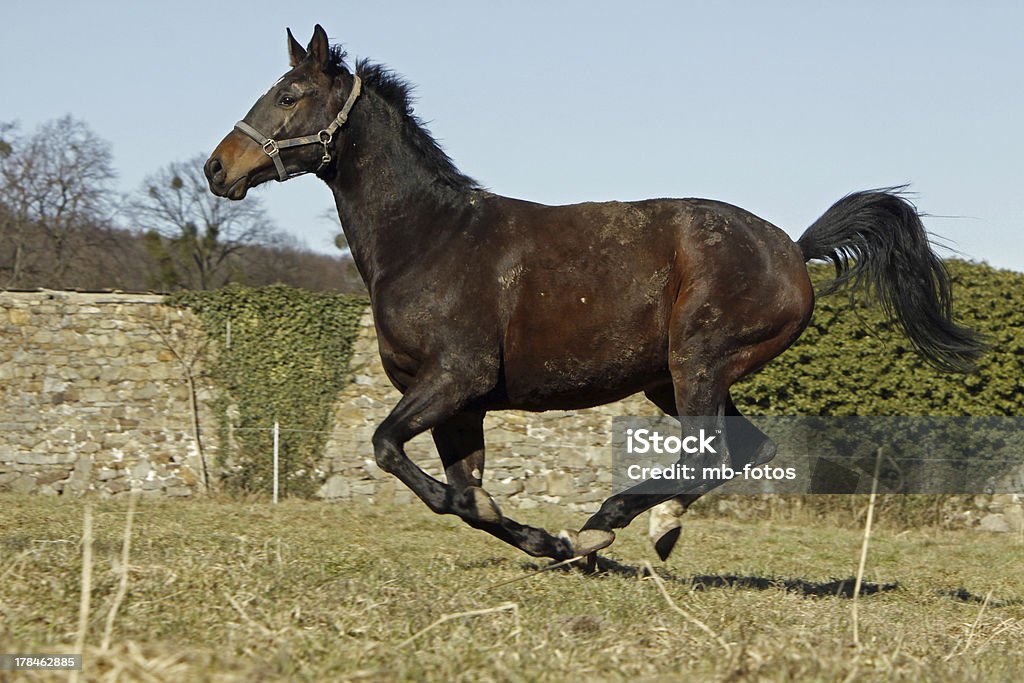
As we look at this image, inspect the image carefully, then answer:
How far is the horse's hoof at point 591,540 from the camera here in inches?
222

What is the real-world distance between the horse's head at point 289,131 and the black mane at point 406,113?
0.32 ft

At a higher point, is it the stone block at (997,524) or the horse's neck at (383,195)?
the horse's neck at (383,195)

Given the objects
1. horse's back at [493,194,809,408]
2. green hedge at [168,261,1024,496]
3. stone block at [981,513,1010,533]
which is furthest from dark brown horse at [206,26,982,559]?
stone block at [981,513,1010,533]

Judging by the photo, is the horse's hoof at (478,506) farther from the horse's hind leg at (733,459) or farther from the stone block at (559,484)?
the stone block at (559,484)

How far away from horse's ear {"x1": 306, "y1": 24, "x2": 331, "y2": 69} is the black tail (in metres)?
2.75

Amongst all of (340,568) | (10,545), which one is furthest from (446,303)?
(10,545)

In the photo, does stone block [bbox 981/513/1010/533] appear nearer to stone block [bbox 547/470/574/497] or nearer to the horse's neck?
stone block [bbox 547/470/574/497]

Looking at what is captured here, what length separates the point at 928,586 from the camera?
7.43 meters

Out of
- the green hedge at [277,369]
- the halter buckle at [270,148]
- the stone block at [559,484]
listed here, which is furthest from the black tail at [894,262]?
the green hedge at [277,369]

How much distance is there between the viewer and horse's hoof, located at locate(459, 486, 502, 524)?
18.4 feet

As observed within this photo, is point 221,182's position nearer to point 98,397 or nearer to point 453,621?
point 453,621

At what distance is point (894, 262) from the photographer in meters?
6.17

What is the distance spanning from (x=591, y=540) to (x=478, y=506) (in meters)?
0.60
